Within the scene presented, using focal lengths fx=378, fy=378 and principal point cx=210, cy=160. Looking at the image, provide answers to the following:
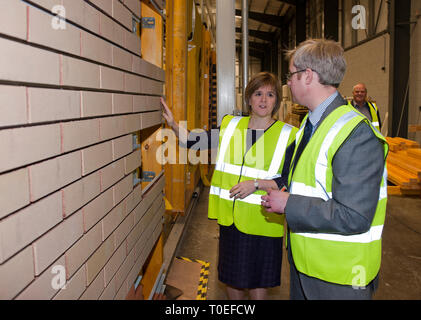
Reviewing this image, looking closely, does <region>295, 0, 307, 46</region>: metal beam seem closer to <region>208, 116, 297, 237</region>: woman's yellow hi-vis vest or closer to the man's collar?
<region>208, 116, 297, 237</region>: woman's yellow hi-vis vest

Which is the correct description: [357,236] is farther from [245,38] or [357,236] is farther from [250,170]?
[245,38]

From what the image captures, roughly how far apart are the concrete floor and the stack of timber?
0.30m

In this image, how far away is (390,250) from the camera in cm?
469

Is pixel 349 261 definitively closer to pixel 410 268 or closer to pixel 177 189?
pixel 410 268

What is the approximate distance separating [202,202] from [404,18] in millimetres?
7203

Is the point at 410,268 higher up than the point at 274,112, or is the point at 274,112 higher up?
the point at 274,112

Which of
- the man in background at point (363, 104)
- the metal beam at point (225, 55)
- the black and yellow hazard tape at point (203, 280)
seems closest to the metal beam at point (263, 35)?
the man in background at point (363, 104)

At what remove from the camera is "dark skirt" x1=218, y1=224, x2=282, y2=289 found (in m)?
2.70

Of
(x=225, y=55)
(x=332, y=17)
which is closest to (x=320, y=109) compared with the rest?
(x=225, y=55)

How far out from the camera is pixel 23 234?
1.02m

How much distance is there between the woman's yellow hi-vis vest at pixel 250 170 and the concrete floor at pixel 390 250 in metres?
1.20

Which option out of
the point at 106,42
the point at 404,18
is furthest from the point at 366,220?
the point at 404,18

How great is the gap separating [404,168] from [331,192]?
7037 millimetres

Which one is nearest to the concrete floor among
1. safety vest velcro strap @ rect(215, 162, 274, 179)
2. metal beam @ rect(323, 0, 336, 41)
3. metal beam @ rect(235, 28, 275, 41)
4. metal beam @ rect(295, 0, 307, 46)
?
safety vest velcro strap @ rect(215, 162, 274, 179)
